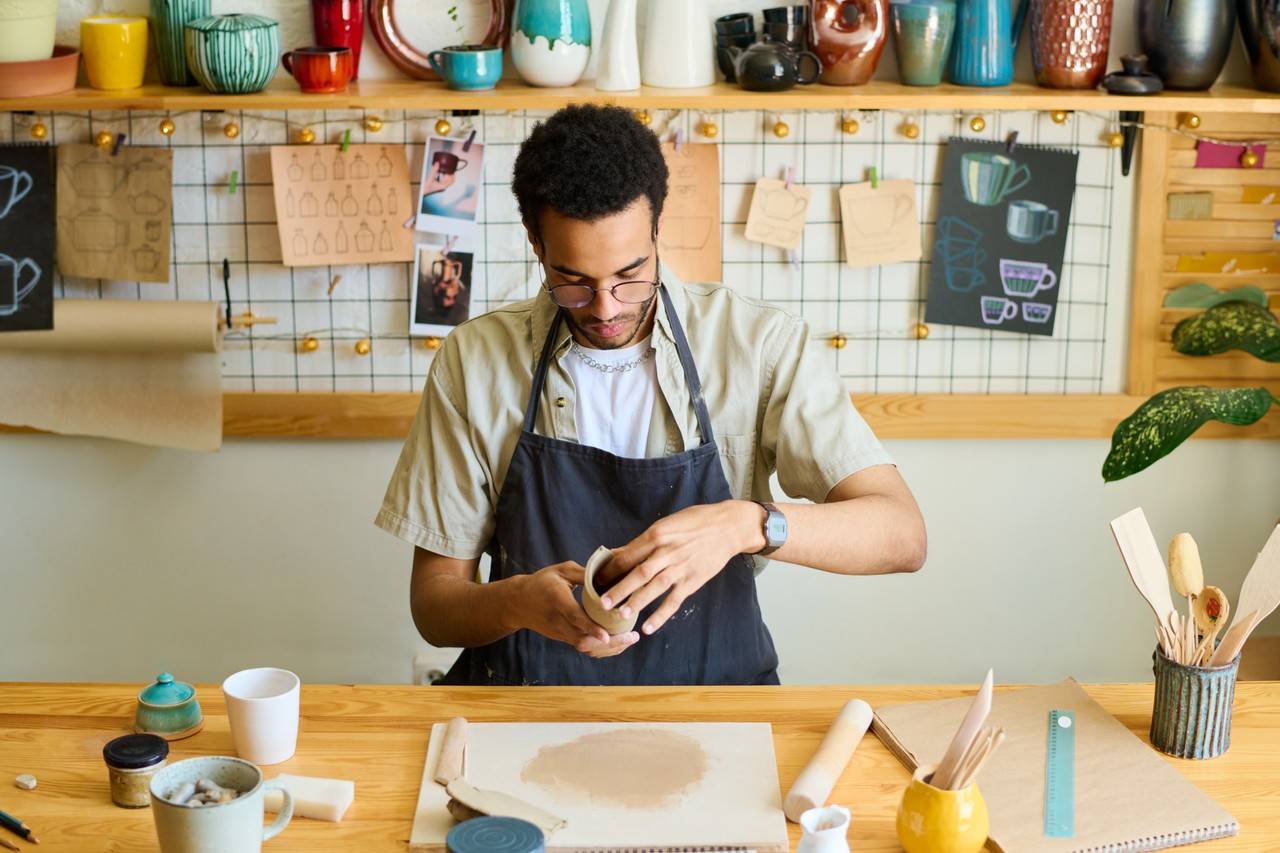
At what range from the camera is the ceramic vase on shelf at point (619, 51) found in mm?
2445

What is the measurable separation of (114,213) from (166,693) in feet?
4.34

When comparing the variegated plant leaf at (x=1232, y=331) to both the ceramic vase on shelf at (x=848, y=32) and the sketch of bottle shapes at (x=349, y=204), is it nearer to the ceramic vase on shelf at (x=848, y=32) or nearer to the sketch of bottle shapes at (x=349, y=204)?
the ceramic vase on shelf at (x=848, y=32)

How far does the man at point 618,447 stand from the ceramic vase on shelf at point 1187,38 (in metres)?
1.01

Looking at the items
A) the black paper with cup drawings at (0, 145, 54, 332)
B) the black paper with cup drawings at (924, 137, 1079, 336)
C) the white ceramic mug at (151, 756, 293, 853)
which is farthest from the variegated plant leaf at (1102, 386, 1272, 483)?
the black paper with cup drawings at (0, 145, 54, 332)

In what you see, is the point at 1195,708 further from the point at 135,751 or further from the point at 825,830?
the point at 135,751

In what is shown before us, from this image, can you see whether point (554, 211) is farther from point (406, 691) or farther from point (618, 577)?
point (406, 691)

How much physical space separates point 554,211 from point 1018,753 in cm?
87

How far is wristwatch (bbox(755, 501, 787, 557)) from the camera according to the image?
1.68 m

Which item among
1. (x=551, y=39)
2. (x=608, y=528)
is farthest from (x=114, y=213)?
(x=608, y=528)

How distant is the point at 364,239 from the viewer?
261 cm

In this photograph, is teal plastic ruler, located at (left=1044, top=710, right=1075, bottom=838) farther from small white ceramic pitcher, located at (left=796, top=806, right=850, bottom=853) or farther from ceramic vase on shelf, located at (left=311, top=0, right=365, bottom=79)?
ceramic vase on shelf, located at (left=311, top=0, right=365, bottom=79)

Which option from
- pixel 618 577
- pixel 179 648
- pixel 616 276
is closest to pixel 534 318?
pixel 616 276

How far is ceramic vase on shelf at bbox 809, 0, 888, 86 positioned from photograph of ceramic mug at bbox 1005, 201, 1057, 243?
41cm

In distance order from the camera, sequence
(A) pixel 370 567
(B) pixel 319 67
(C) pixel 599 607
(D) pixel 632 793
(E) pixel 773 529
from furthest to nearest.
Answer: (A) pixel 370 567
(B) pixel 319 67
(E) pixel 773 529
(C) pixel 599 607
(D) pixel 632 793
